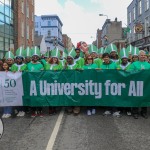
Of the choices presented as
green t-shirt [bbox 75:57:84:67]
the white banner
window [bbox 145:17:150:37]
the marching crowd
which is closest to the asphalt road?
the marching crowd

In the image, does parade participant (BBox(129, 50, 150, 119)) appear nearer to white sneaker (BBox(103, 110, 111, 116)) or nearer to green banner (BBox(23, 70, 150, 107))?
green banner (BBox(23, 70, 150, 107))

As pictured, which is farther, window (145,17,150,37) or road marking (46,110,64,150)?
window (145,17,150,37)

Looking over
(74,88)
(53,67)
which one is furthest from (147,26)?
(74,88)

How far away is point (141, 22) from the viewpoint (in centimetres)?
3922

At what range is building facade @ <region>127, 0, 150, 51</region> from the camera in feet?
119

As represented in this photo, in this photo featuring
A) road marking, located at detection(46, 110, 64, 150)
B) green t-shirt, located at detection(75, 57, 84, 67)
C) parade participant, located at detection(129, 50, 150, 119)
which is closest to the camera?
road marking, located at detection(46, 110, 64, 150)

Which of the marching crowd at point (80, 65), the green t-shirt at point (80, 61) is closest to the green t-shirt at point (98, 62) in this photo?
the marching crowd at point (80, 65)

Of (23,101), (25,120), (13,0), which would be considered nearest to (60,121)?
(25,120)

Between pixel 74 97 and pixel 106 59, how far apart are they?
146 centimetres

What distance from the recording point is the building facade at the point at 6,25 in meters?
28.7

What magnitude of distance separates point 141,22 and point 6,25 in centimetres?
1712

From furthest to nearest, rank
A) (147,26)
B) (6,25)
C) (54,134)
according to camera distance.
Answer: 1. (147,26)
2. (6,25)
3. (54,134)

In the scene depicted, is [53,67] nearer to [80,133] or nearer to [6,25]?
[80,133]

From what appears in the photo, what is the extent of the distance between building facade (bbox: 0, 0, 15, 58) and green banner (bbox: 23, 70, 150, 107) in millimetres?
19452
